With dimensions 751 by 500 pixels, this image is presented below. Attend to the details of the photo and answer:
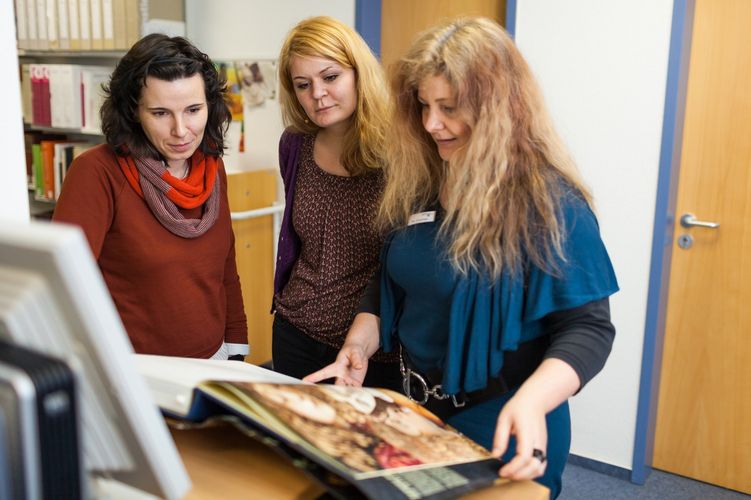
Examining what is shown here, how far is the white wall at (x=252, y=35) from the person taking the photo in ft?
10.4

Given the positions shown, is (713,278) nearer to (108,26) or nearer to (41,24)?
(108,26)

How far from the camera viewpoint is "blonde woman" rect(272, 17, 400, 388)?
1615 mm

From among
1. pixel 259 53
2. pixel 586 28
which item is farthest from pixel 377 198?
pixel 259 53

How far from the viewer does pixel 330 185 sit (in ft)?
5.56

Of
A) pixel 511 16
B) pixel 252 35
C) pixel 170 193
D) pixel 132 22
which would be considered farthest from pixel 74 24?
pixel 170 193

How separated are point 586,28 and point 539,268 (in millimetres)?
1662

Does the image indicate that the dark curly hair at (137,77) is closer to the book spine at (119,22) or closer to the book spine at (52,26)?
the book spine at (119,22)

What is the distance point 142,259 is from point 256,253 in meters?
1.86

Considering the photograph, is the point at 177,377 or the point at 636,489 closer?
the point at 177,377

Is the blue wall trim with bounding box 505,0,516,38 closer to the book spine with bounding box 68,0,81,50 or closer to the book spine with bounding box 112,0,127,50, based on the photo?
the book spine with bounding box 112,0,127,50

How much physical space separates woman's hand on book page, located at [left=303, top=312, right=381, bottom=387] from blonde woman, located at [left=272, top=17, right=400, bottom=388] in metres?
0.29

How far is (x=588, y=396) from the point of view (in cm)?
266

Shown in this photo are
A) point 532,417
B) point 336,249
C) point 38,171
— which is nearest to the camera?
point 532,417

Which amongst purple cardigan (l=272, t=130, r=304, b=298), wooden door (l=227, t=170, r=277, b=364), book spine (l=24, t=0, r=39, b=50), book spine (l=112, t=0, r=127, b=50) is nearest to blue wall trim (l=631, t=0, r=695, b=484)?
purple cardigan (l=272, t=130, r=304, b=298)
